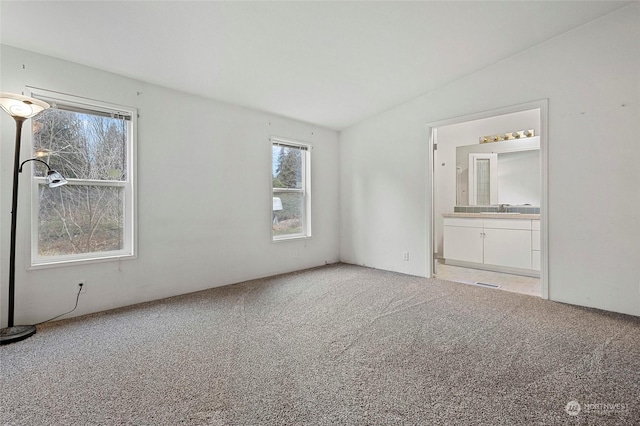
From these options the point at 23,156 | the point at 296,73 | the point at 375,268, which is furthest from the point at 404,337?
the point at 23,156

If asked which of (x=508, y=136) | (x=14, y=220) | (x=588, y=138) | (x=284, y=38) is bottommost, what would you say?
(x=14, y=220)

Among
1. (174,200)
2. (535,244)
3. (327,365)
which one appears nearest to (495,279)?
(535,244)

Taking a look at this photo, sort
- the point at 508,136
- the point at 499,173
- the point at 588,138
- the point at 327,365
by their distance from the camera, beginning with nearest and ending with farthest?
the point at 327,365, the point at 588,138, the point at 508,136, the point at 499,173

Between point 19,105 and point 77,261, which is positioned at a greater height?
point 19,105

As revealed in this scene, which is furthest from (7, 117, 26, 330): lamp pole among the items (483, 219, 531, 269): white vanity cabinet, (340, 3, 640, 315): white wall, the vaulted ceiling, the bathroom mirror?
the bathroom mirror

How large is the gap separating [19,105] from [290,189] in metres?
3.02

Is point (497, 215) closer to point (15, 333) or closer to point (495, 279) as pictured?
point (495, 279)

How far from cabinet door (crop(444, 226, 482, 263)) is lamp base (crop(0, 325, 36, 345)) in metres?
5.35

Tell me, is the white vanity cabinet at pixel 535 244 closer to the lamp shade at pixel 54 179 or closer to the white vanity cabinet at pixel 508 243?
the white vanity cabinet at pixel 508 243

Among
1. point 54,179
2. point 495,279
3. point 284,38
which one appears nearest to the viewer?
point 54,179

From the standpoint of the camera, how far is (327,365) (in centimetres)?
189

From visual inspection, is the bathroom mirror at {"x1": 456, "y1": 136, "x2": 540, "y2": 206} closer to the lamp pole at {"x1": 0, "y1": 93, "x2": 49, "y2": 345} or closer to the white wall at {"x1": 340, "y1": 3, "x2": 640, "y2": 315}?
the white wall at {"x1": 340, "y1": 3, "x2": 640, "y2": 315}

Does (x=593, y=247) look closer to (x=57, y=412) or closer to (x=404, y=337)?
A: (x=404, y=337)

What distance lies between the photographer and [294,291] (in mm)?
3549
